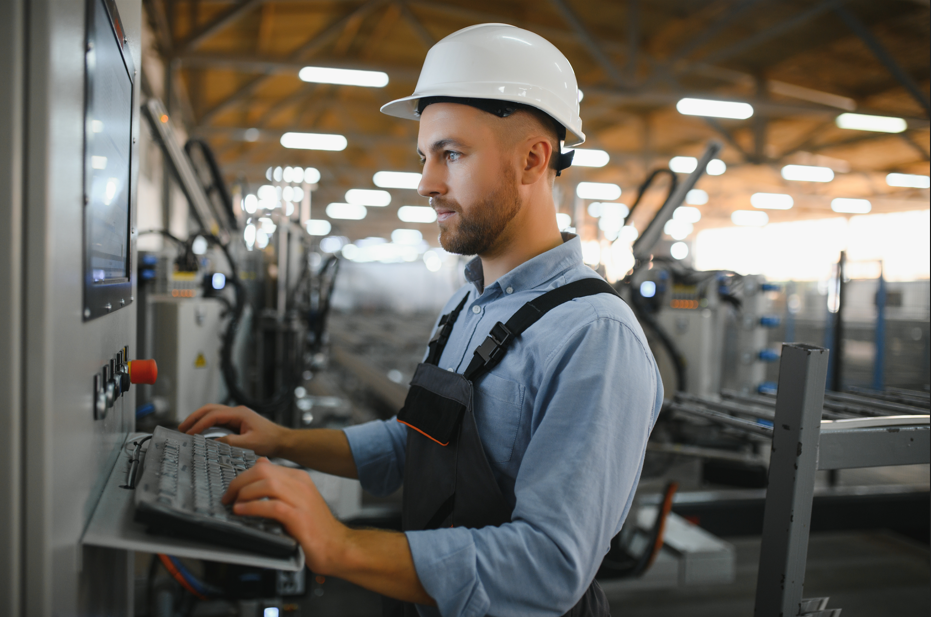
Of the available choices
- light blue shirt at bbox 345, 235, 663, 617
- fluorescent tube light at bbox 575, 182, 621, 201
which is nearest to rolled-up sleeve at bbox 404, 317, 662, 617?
light blue shirt at bbox 345, 235, 663, 617

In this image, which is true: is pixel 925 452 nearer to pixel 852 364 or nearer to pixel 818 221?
pixel 852 364

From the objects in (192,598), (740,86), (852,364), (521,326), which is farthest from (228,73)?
(521,326)

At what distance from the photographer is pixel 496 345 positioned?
1032mm

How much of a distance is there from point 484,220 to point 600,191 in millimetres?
13392

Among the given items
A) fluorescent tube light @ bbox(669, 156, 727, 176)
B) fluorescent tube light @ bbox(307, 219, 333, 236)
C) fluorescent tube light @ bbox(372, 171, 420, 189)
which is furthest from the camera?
fluorescent tube light @ bbox(307, 219, 333, 236)

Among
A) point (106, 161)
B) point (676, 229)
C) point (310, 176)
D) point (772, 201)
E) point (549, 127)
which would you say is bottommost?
point (106, 161)

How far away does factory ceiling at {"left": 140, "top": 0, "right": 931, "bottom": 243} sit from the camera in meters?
6.86

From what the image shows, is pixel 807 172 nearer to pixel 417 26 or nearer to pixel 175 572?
pixel 417 26

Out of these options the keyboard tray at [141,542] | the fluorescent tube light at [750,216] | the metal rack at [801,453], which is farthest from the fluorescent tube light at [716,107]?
the fluorescent tube light at [750,216]

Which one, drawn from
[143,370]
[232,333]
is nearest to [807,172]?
[232,333]

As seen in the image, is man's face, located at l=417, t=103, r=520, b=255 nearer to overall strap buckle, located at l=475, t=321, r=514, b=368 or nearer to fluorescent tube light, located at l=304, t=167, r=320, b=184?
overall strap buckle, located at l=475, t=321, r=514, b=368

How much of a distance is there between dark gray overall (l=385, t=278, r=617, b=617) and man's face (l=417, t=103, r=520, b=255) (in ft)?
0.57

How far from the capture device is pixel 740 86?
9664 mm

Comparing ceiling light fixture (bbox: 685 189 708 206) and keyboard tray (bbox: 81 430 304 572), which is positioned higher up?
ceiling light fixture (bbox: 685 189 708 206)
